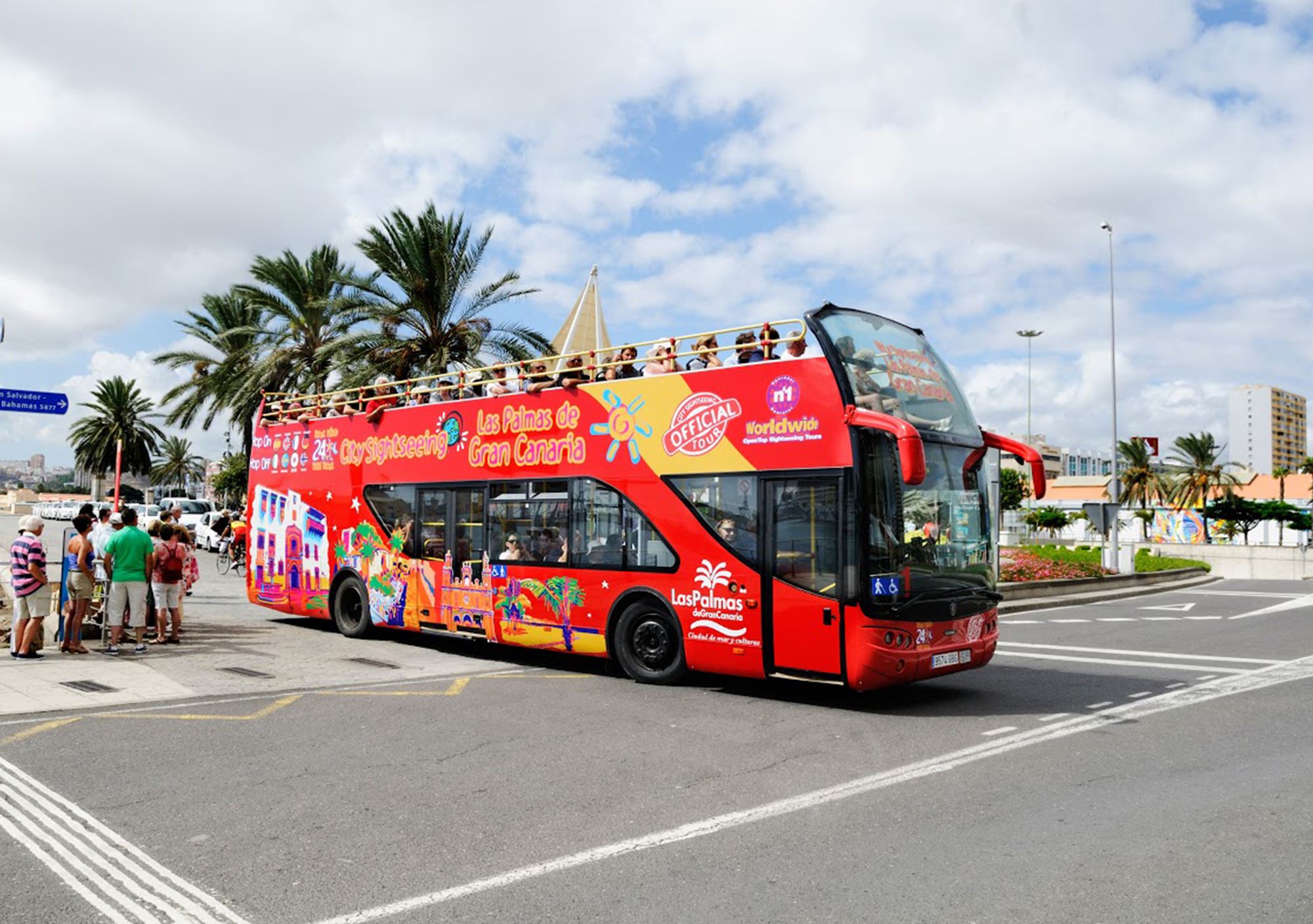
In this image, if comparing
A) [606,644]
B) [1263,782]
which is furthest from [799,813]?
[606,644]

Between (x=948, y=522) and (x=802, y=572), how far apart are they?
148 cm

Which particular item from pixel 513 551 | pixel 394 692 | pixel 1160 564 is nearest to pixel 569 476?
pixel 513 551

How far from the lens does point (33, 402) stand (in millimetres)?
13305

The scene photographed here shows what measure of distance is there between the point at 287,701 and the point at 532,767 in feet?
12.1

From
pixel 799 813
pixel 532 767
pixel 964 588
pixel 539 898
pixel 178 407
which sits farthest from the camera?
pixel 178 407

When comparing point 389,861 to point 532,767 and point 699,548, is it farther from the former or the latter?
point 699,548

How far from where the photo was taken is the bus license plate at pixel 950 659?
937 centimetres

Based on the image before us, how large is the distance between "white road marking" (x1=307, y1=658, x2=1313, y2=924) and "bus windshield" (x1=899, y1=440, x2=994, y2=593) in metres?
1.60

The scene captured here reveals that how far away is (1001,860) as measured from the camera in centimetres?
523

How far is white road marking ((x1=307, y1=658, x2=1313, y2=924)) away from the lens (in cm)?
472

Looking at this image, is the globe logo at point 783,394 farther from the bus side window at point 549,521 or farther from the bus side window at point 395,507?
the bus side window at point 395,507

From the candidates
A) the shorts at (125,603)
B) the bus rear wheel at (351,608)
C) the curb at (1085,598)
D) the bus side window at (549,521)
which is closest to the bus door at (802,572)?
the bus side window at (549,521)

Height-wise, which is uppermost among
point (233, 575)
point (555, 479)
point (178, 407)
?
point (178, 407)

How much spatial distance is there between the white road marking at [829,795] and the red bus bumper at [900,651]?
1.02m
